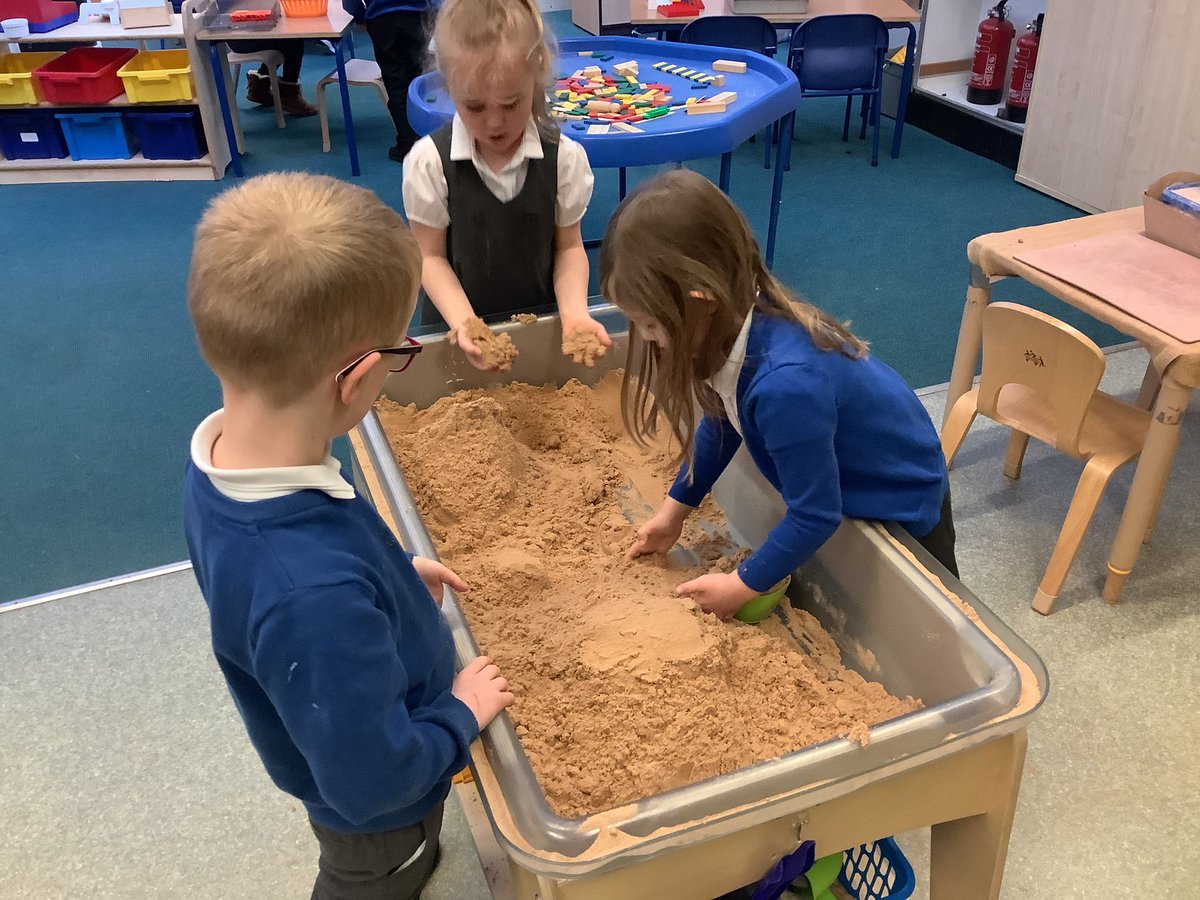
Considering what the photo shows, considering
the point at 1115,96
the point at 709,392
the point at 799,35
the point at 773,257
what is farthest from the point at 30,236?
the point at 1115,96

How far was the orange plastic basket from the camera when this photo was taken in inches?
177

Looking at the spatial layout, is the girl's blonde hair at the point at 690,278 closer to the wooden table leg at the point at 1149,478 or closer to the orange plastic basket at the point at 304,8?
the wooden table leg at the point at 1149,478

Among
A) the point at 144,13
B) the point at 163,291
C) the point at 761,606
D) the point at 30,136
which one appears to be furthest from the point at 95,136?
the point at 761,606

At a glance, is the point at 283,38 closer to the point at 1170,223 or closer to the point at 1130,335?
the point at 1170,223

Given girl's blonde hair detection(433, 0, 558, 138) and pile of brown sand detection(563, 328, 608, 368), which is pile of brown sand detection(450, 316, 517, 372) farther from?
girl's blonde hair detection(433, 0, 558, 138)

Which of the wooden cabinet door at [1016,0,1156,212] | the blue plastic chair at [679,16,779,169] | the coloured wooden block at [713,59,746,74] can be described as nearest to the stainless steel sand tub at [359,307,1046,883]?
the coloured wooden block at [713,59,746,74]

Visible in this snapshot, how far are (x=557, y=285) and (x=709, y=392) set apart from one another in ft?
2.39

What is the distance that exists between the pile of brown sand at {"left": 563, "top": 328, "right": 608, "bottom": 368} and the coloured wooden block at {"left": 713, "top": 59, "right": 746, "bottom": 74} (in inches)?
80.1

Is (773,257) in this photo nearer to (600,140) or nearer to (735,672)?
(600,140)

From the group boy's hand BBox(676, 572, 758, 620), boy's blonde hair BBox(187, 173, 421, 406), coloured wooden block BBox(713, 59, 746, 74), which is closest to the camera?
boy's blonde hair BBox(187, 173, 421, 406)

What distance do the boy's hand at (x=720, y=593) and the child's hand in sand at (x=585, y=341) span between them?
21.9 inches

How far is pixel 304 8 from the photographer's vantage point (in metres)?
4.50

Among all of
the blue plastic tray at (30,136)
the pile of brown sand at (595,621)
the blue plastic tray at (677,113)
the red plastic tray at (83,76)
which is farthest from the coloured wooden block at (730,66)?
the blue plastic tray at (30,136)

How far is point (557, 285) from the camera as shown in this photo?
74.0 inches
